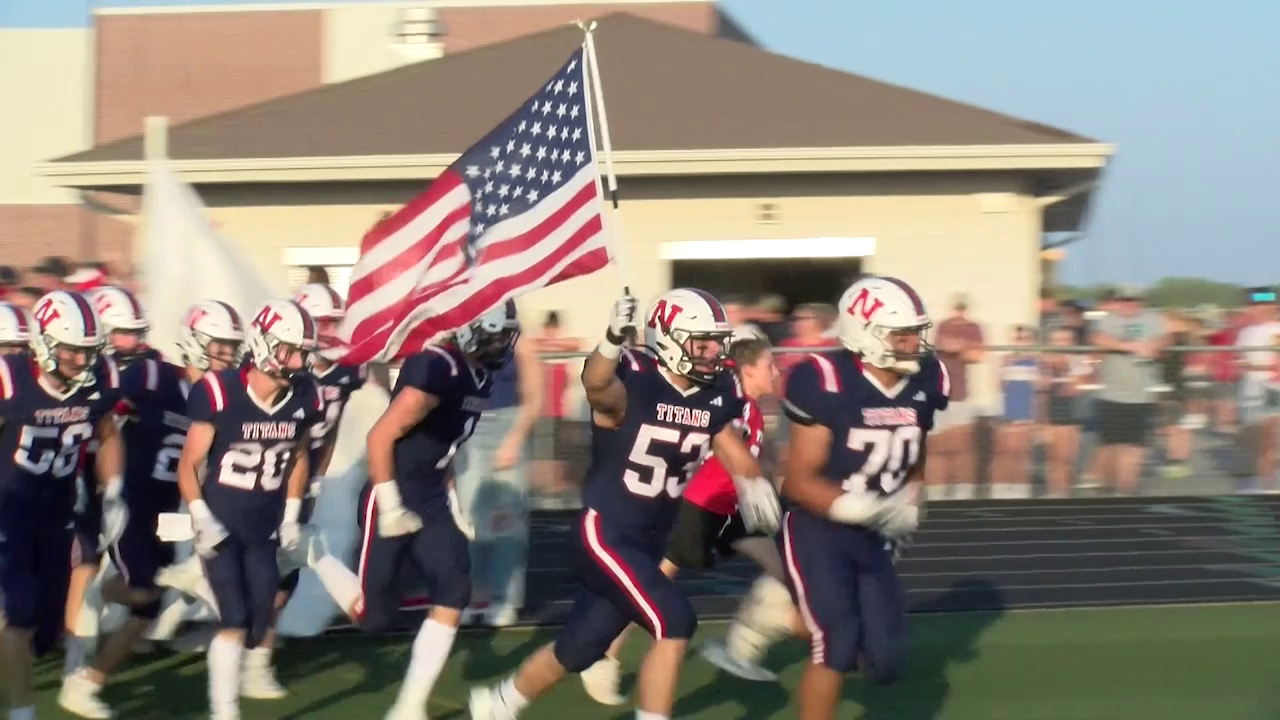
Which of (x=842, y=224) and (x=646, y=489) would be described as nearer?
(x=646, y=489)

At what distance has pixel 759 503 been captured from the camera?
22.4 feet

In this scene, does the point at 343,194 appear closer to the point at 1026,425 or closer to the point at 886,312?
the point at 1026,425

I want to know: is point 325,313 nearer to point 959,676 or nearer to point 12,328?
point 12,328

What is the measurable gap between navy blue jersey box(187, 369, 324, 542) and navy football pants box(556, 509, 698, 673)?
1.32 metres

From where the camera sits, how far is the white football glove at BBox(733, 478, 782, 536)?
6801mm

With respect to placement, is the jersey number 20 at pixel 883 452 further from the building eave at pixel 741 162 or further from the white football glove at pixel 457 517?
the building eave at pixel 741 162

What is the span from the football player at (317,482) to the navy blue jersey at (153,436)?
0.63 meters

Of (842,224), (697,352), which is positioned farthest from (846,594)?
(842,224)

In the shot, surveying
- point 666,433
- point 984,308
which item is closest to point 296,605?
point 666,433

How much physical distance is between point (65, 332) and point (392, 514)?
1.46 m

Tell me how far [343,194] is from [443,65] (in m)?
3.02

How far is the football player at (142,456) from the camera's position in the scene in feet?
24.6

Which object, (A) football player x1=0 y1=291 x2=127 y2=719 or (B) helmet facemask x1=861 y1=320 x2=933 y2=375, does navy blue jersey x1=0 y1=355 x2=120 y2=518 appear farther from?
(B) helmet facemask x1=861 y1=320 x2=933 y2=375

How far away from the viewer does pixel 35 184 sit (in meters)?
31.1
